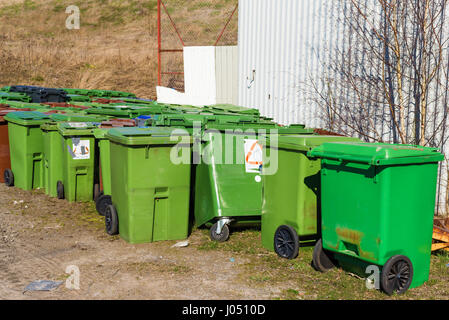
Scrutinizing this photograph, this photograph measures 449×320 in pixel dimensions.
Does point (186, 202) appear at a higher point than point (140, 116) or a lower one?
lower

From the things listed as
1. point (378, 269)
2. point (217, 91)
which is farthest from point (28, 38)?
point (378, 269)

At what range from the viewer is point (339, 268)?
516cm

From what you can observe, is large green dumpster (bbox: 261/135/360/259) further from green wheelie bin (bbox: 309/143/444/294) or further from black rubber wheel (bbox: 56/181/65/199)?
black rubber wheel (bbox: 56/181/65/199)

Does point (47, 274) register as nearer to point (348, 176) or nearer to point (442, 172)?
point (348, 176)

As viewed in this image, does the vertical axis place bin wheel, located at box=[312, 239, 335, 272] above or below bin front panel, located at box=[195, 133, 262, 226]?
below

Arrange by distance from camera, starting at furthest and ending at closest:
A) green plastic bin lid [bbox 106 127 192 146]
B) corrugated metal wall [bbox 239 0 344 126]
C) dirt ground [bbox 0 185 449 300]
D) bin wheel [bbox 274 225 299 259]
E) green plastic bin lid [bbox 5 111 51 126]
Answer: corrugated metal wall [bbox 239 0 344 126]
green plastic bin lid [bbox 5 111 51 126]
green plastic bin lid [bbox 106 127 192 146]
bin wheel [bbox 274 225 299 259]
dirt ground [bbox 0 185 449 300]

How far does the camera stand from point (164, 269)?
5156mm

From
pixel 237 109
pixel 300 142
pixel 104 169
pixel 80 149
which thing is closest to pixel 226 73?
pixel 237 109

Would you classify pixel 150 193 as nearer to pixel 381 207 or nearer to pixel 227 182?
pixel 227 182

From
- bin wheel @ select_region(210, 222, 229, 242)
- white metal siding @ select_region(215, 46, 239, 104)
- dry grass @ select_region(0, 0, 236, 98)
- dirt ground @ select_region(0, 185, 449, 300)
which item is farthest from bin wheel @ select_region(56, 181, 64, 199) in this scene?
dry grass @ select_region(0, 0, 236, 98)

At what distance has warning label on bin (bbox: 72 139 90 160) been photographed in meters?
7.54

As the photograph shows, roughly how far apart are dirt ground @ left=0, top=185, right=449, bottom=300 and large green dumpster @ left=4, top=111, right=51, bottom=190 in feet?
6.32

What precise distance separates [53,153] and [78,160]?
59 cm

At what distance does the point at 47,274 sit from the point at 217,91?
9.35 m
